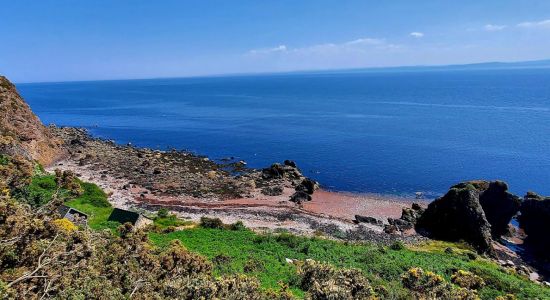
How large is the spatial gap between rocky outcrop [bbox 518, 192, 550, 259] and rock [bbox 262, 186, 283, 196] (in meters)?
37.8

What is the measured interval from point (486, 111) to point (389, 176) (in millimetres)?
98007

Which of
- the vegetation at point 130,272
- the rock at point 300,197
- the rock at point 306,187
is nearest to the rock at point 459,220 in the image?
the rock at point 300,197

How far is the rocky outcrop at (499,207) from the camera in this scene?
2191 inches

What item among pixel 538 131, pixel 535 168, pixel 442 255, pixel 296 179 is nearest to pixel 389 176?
pixel 296 179

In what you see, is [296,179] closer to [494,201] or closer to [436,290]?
[494,201]

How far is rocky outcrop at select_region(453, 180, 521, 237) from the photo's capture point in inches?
2191

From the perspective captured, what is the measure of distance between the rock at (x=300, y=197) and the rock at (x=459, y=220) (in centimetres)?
1848

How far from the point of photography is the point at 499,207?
56.2 meters

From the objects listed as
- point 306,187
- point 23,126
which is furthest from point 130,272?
point 23,126

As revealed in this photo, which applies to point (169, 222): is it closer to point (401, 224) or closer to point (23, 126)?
point (401, 224)

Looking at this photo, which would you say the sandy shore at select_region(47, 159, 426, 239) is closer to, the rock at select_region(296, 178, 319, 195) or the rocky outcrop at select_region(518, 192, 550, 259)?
the rock at select_region(296, 178, 319, 195)

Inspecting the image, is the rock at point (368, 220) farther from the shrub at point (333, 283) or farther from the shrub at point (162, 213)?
the shrub at point (333, 283)

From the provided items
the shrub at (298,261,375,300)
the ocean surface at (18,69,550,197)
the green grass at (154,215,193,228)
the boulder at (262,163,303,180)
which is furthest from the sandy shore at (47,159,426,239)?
the shrub at (298,261,375,300)

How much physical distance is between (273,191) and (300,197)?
5.75 m
